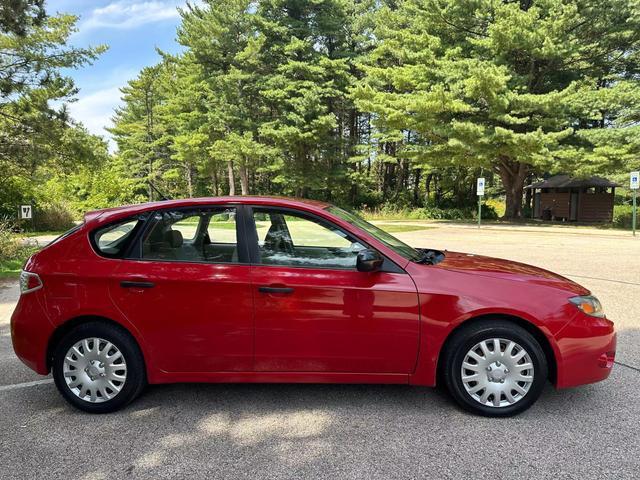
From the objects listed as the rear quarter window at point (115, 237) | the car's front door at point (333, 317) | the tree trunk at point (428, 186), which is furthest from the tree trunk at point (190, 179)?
the car's front door at point (333, 317)

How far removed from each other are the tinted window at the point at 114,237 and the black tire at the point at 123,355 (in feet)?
1.80

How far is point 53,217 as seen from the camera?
72.6 ft

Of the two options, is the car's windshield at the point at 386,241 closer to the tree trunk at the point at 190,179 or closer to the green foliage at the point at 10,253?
the green foliage at the point at 10,253

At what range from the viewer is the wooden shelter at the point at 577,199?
96.5 feet

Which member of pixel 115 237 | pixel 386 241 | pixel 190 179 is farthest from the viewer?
pixel 190 179

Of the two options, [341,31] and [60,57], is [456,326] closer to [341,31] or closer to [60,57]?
[60,57]

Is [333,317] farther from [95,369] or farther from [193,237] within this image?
[95,369]

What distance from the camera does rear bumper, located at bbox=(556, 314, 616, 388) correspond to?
3.26 meters

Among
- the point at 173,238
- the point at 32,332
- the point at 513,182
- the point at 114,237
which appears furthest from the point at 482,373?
the point at 513,182

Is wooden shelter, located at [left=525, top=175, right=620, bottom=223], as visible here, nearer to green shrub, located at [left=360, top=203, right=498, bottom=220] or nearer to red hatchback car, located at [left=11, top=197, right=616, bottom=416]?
green shrub, located at [left=360, top=203, right=498, bottom=220]

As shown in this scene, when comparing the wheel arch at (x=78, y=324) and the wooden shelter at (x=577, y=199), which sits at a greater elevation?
the wooden shelter at (x=577, y=199)

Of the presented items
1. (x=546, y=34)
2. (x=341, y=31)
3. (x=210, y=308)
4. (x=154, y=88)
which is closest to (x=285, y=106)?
(x=341, y=31)

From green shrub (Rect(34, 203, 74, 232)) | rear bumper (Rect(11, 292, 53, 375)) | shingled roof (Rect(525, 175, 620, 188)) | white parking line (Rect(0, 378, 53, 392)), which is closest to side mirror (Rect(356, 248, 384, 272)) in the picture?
rear bumper (Rect(11, 292, 53, 375))

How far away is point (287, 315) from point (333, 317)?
33cm
